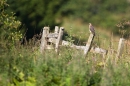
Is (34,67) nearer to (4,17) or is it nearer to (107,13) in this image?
(4,17)

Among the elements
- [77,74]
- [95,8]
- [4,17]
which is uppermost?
[95,8]

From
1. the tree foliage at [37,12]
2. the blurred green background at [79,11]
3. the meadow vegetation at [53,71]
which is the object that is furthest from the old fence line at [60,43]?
the blurred green background at [79,11]

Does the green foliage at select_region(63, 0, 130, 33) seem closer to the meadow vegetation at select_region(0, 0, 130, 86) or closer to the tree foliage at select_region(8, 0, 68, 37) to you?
the tree foliage at select_region(8, 0, 68, 37)

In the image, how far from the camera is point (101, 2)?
52.5 metres

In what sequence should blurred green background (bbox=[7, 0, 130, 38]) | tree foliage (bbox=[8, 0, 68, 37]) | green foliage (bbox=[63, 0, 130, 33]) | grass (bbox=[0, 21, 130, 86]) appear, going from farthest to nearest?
green foliage (bbox=[63, 0, 130, 33]) < blurred green background (bbox=[7, 0, 130, 38]) < tree foliage (bbox=[8, 0, 68, 37]) < grass (bbox=[0, 21, 130, 86])

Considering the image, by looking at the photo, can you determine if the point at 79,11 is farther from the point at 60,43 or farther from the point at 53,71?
the point at 53,71

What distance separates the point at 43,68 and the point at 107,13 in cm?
4288

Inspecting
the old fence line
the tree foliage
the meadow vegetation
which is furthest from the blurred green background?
the meadow vegetation

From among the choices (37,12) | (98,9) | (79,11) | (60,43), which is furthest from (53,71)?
(98,9)

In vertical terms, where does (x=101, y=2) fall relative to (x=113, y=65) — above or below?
above

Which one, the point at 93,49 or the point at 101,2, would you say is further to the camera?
the point at 101,2

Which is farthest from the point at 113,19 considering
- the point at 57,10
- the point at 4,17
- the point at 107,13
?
the point at 4,17

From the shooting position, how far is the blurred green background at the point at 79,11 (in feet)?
96.2

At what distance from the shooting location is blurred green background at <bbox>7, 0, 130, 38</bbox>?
29.3 metres
